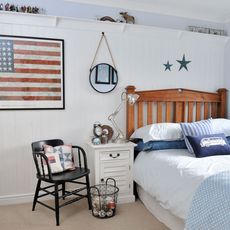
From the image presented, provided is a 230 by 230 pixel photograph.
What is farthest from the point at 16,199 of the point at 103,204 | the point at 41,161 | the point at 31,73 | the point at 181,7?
the point at 181,7

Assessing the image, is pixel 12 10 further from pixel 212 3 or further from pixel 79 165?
pixel 212 3

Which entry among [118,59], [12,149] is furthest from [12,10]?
[12,149]

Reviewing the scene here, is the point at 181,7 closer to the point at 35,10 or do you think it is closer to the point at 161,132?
the point at 161,132

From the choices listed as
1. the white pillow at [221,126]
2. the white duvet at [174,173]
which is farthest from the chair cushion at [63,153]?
the white pillow at [221,126]

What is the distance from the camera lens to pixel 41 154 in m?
2.56

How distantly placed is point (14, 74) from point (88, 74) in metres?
0.84

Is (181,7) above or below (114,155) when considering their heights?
above

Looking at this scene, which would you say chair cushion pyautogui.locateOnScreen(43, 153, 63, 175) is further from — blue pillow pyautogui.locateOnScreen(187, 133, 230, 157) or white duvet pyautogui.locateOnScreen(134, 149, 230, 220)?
blue pillow pyautogui.locateOnScreen(187, 133, 230, 157)

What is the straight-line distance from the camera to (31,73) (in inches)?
116

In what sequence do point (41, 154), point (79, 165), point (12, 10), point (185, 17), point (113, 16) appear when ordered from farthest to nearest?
point (185, 17)
point (113, 16)
point (79, 165)
point (12, 10)
point (41, 154)

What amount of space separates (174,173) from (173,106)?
1431 millimetres

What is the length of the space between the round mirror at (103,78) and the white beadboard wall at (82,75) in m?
0.06

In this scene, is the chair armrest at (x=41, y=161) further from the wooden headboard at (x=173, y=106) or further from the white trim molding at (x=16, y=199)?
the wooden headboard at (x=173, y=106)

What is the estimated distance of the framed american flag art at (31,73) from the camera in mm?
2855
